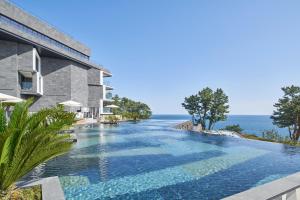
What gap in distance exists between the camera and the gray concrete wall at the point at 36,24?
2556 centimetres

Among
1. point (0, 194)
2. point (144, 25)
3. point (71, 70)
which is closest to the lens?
point (0, 194)

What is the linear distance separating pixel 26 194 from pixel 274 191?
203 inches

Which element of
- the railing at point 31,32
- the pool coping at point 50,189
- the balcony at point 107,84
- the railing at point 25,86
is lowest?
the pool coping at point 50,189

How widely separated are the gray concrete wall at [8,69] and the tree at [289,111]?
33682 millimetres

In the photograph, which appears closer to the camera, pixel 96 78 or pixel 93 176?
pixel 93 176

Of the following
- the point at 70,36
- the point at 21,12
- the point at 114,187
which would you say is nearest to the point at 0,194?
the point at 114,187

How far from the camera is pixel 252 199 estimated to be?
3.76 meters

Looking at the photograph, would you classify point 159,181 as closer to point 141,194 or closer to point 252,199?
point 141,194

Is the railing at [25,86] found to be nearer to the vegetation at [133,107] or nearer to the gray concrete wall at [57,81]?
the gray concrete wall at [57,81]

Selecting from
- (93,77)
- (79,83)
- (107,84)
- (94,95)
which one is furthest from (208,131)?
(107,84)

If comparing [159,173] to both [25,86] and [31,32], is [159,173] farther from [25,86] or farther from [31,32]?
[31,32]

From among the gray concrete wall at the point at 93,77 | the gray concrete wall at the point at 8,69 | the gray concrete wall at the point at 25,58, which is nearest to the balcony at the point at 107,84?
the gray concrete wall at the point at 93,77

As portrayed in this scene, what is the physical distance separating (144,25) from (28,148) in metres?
25.0

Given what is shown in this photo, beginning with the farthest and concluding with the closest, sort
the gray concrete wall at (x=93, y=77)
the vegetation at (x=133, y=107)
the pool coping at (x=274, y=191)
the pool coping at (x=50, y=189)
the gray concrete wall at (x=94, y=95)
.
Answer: the vegetation at (x=133, y=107) < the gray concrete wall at (x=93, y=77) < the gray concrete wall at (x=94, y=95) < the pool coping at (x=50, y=189) < the pool coping at (x=274, y=191)
